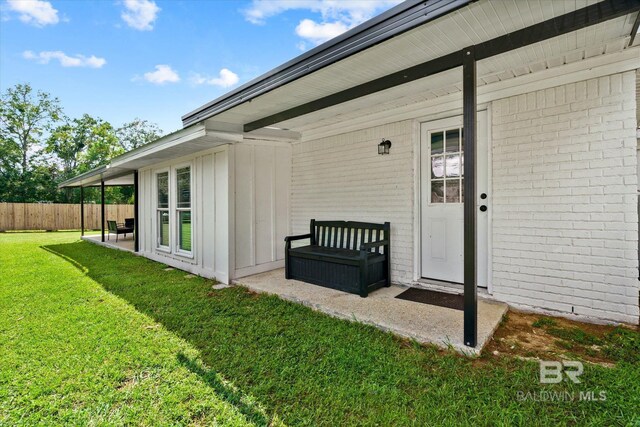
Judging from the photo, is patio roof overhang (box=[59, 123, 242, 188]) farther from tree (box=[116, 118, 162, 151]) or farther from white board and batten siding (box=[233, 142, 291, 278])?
tree (box=[116, 118, 162, 151])

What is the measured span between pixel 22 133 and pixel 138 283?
2591cm

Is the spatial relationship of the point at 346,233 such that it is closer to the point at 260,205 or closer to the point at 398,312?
the point at 260,205

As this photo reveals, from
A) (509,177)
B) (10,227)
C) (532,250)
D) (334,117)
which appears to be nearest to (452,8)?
(509,177)

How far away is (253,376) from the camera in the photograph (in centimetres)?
220

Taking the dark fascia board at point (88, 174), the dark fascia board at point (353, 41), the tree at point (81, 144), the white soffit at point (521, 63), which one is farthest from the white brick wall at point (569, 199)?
the tree at point (81, 144)

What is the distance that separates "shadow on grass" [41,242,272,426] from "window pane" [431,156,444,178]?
132 inches

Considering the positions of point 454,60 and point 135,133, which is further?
point 135,133

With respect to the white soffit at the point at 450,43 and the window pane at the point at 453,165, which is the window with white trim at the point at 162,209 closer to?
the white soffit at the point at 450,43

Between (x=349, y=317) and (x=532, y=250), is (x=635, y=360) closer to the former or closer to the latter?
(x=532, y=250)

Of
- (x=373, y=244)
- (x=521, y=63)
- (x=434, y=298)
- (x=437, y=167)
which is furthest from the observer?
(x=437, y=167)

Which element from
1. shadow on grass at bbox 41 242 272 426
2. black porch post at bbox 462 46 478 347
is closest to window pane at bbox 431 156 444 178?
black porch post at bbox 462 46 478 347

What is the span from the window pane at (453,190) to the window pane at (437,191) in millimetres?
78

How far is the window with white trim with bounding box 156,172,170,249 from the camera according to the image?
6512 millimetres

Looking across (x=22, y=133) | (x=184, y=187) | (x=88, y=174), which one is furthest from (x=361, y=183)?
(x=22, y=133)
